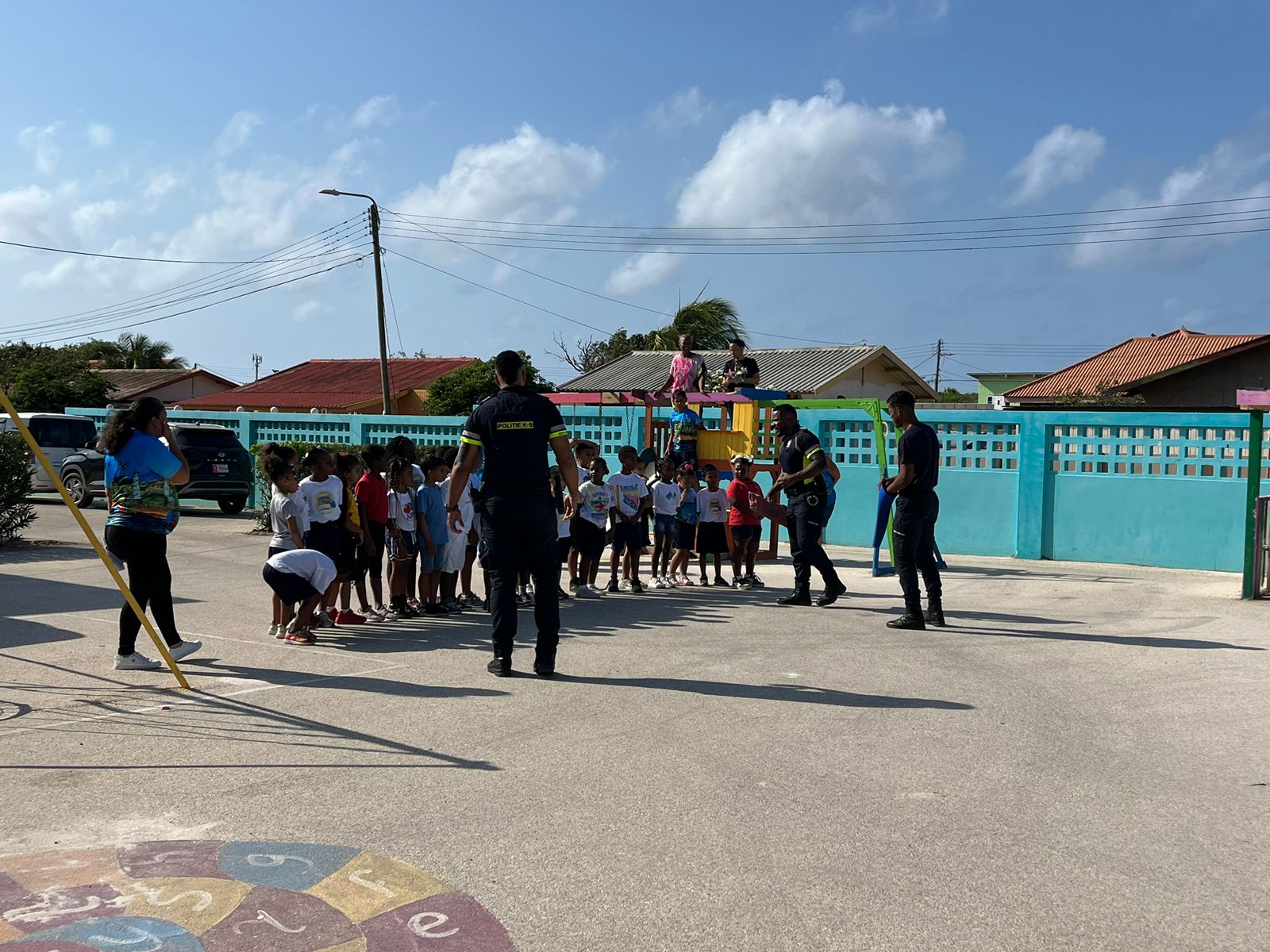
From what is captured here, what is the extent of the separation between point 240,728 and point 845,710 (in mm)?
3315

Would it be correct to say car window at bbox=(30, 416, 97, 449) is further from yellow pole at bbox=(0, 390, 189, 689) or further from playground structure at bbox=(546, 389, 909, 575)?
yellow pole at bbox=(0, 390, 189, 689)

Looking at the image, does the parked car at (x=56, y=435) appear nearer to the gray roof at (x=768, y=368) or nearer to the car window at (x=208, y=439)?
the car window at (x=208, y=439)

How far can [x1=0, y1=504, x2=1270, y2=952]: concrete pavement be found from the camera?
13.6 feet

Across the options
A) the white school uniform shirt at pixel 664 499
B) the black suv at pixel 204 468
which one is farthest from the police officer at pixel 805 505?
the black suv at pixel 204 468

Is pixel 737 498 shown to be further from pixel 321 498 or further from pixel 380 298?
pixel 380 298

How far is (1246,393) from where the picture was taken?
12.6 metres

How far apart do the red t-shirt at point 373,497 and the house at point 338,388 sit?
40262 millimetres

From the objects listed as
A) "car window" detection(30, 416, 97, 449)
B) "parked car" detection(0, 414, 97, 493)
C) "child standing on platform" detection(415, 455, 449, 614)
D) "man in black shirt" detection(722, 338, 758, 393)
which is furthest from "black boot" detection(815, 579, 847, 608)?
"car window" detection(30, 416, 97, 449)

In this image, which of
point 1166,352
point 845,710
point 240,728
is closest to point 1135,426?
point 845,710

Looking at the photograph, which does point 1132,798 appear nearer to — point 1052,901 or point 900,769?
point 900,769

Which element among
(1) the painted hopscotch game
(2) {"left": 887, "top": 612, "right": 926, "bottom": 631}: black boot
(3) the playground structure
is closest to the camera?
(1) the painted hopscotch game

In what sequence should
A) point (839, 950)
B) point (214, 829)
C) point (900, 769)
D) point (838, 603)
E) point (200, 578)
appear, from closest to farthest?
point (839, 950) → point (214, 829) → point (900, 769) → point (838, 603) → point (200, 578)

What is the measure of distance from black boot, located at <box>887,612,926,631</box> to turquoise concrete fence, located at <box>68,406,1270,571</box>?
6.43 meters

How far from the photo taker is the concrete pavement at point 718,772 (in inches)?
163
